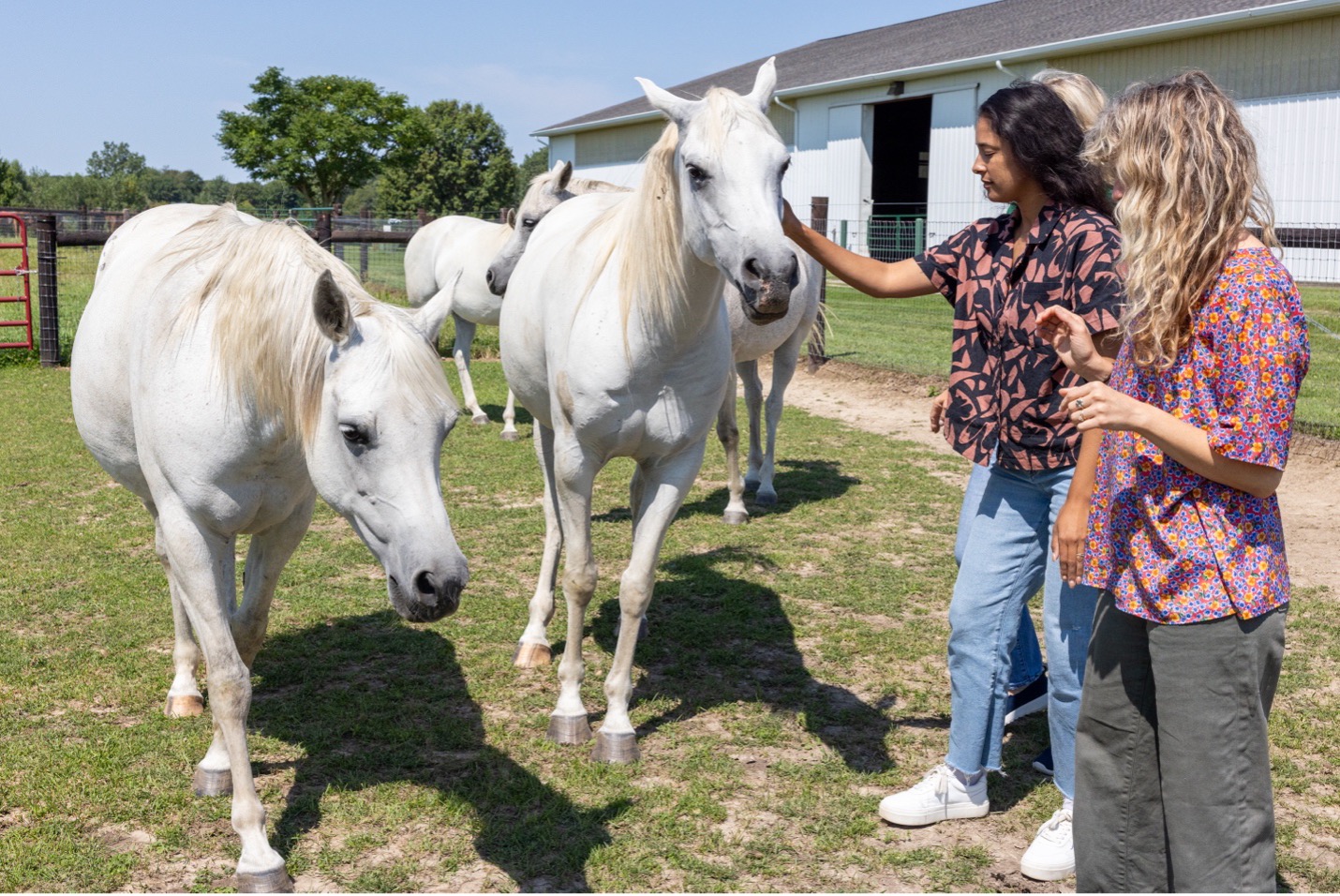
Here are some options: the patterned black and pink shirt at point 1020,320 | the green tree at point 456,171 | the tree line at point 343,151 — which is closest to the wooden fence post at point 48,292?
the patterned black and pink shirt at point 1020,320

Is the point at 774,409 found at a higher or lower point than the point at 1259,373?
lower

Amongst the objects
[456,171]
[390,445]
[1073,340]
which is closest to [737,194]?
[1073,340]

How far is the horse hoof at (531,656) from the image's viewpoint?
4.19m

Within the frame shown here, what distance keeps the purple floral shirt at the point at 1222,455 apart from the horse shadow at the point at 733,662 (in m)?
1.63

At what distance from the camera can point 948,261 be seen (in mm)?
3076

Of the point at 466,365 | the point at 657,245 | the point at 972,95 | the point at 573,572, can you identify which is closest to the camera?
the point at 657,245

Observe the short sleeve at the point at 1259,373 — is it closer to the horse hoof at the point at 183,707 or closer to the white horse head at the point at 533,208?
the horse hoof at the point at 183,707

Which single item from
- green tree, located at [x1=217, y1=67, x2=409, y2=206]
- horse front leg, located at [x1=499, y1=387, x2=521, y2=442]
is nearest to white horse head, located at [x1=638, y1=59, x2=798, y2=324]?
horse front leg, located at [x1=499, y1=387, x2=521, y2=442]

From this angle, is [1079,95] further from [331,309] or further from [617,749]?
[617,749]

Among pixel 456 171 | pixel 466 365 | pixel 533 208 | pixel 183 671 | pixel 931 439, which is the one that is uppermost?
pixel 456 171

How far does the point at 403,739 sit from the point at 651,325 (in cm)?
161

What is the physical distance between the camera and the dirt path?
5551mm

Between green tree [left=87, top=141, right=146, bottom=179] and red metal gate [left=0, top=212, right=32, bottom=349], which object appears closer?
red metal gate [left=0, top=212, right=32, bottom=349]

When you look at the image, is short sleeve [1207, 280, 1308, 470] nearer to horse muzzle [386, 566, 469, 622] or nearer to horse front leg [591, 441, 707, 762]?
horse muzzle [386, 566, 469, 622]
